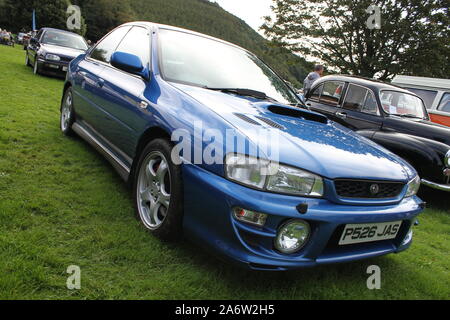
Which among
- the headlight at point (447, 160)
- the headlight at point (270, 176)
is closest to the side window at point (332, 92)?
the headlight at point (447, 160)

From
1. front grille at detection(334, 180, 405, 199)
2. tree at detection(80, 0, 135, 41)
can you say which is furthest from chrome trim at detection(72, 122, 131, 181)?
tree at detection(80, 0, 135, 41)

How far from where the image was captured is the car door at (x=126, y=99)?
2768 mm

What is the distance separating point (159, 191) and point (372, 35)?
734 inches

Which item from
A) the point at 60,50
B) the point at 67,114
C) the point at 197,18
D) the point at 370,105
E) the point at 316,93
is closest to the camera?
the point at 67,114

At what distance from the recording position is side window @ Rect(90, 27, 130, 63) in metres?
3.76

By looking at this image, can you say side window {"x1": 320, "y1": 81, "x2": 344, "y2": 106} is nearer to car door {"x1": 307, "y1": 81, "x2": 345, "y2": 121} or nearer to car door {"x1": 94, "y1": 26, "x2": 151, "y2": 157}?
car door {"x1": 307, "y1": 81, "x2": 345, "y2": 121}

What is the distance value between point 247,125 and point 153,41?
1421mm

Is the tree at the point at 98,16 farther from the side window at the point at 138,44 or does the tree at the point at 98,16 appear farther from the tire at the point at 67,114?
the side window at the point at 138,44

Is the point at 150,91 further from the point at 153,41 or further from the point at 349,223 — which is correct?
the point at 349,223

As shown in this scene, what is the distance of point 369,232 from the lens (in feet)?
6.86

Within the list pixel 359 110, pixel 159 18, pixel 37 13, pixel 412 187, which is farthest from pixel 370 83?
pixel 159 18

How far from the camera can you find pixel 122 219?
A: 2619 mm

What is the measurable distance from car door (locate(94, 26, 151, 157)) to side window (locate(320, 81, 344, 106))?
337 cm

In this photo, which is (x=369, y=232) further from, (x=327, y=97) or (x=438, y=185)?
(x=327, y=97)
